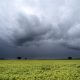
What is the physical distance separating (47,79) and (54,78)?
1224 mm

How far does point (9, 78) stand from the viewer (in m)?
22.4

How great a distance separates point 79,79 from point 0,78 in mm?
11186

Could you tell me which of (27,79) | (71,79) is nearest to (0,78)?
(27,79)

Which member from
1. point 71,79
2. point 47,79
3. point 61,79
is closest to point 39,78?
point 47,79

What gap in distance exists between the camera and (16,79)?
21.9 m

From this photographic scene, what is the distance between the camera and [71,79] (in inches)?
855

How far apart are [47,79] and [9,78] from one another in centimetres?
544

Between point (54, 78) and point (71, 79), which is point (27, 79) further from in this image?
point (71, 79)

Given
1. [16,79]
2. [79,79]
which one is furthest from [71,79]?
[16,79]

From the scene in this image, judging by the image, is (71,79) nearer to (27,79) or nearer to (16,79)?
(27,79)

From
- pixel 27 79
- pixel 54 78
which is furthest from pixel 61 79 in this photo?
pixel 27 79

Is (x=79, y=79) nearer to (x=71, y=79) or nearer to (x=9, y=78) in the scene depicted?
(x=71, y=79)

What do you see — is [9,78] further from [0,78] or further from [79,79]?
[79,79]

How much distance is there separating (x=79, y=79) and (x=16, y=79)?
28.9ft
